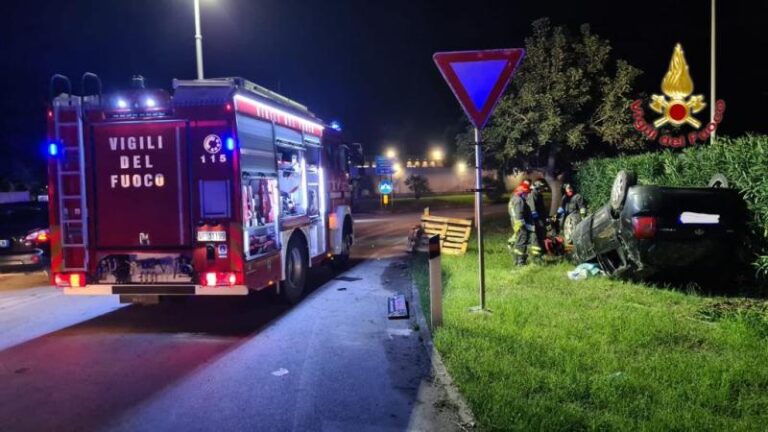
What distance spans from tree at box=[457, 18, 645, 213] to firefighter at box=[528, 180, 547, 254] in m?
8.32

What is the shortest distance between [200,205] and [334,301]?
283cm

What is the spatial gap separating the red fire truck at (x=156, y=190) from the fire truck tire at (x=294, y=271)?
1.16 m

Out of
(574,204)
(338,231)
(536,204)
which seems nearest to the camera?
(536,204)

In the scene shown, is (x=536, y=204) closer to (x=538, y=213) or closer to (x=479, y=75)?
(x=538, y=213)

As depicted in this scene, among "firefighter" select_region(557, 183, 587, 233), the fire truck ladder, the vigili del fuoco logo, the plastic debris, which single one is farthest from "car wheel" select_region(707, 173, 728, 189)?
the vigili del fuoco logo

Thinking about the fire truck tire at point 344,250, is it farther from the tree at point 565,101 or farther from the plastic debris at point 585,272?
the tree at point 565,101

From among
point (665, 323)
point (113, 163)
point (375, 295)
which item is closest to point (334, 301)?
point (375, 295)

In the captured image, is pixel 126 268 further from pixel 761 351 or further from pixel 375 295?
pixel 761 351

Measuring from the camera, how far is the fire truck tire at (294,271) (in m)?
8.55

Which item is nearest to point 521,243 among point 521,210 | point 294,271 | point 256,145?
point 521,210

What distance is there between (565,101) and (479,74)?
1393cm

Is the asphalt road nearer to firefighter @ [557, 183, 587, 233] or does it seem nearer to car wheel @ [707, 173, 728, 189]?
car wheel @ [707, 173, 728, 189]

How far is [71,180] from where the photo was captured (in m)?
7.07

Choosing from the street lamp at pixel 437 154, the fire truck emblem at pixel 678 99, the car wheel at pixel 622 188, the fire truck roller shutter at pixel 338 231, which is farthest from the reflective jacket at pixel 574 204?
the street lamp at pixel 437 154
